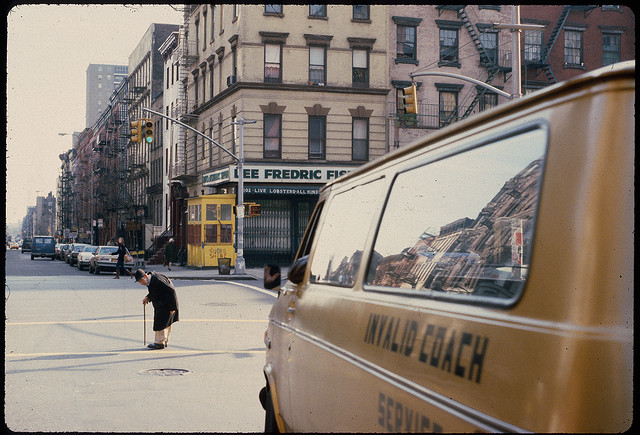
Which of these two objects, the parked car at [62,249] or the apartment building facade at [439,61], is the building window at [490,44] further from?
the parked car at [62,249]

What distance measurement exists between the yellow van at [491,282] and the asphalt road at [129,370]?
3.57m

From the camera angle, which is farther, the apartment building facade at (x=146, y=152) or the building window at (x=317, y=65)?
the apartment building facade at (x=146, y=152)

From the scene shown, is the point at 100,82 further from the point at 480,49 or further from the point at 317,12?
the point at 480,49

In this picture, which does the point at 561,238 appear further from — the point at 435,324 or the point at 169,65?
the point at 169,65

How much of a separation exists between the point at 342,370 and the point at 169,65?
184 ft

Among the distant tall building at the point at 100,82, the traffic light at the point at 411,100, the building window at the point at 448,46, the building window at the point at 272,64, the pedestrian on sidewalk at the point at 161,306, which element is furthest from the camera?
the distant tall building at the point at 100,82

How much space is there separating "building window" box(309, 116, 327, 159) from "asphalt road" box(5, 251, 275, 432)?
68.5 ft

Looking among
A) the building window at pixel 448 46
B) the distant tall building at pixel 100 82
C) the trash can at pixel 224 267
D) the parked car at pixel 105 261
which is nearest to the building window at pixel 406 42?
the building window at pixel 448 46

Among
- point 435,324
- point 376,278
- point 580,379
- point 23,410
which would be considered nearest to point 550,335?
point 580,379

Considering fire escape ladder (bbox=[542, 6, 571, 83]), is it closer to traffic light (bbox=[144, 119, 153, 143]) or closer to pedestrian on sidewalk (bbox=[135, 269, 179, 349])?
traffic light (bbox=[144, 119, 153, 143])

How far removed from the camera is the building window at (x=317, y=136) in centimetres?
3944

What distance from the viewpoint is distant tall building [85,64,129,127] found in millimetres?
174875

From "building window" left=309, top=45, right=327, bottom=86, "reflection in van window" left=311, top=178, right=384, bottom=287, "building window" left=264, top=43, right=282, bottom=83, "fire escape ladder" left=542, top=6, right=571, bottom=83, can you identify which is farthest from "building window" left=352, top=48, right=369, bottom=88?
"reflection in van window" left=311, top=178, right=384, bottom=287

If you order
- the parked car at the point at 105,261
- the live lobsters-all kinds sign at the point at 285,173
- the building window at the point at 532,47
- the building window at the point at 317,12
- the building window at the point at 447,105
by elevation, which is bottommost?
the parked car at the point at 105,261
